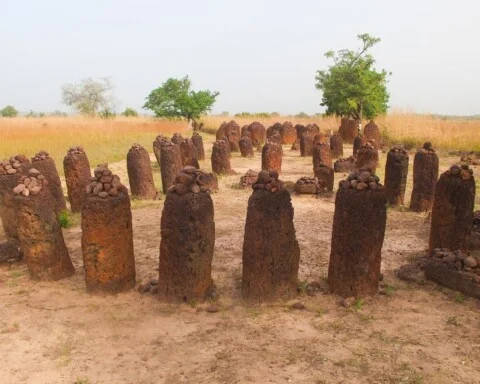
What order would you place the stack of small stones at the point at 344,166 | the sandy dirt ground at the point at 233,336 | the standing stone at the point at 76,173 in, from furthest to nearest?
1. the stack of small stones at the point at 344,166
2. the standing stone at the point at 76,173
3. the sandy dirt ground at the point at 233,336

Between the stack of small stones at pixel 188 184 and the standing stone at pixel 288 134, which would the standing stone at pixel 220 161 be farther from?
the standing stone at pixel 288 134

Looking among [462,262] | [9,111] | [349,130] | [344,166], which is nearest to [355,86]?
[349,130]

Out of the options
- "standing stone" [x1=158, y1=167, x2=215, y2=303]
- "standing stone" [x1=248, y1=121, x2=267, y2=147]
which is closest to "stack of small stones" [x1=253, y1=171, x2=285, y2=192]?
"standing stone" [x1=158, y1=167, x2=215, y2=303]

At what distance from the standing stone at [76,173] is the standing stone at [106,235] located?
4.07 metres

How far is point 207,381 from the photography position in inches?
143

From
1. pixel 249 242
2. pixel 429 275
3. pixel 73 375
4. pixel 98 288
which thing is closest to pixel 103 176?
pixel 98 288

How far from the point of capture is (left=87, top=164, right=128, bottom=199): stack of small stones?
5121mm

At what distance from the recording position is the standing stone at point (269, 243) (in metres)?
4.79

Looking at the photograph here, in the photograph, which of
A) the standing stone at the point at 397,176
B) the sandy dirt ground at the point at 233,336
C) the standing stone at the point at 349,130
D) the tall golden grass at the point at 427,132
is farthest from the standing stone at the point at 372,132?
the sandy dirt ground at the point at 233,336

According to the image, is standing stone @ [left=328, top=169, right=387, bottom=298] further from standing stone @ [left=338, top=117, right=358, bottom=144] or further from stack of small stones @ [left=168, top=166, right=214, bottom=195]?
standing stone @ [left=338, top=117, right=358, bottom=144]

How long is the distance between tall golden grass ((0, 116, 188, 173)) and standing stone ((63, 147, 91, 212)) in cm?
532

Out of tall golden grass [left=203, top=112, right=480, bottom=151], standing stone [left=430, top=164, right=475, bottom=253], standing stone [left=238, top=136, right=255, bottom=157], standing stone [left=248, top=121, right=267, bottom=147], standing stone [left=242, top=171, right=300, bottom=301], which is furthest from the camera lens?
standing stone [left=248, top=121, right=267, bottom=147]

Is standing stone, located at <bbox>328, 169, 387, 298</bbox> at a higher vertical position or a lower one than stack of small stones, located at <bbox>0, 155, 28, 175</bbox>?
lower

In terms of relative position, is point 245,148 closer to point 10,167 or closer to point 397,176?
point 397,176
